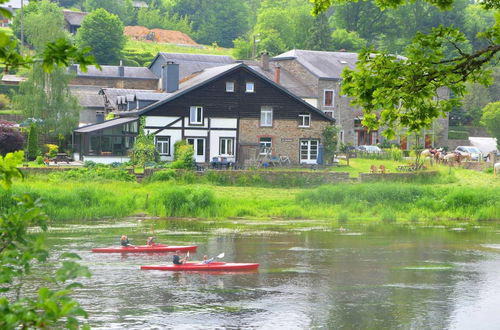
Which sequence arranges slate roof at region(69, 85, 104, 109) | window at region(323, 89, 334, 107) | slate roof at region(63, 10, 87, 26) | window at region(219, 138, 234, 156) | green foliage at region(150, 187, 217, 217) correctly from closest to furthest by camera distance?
green foliage at region(150, 187, 217, 217) < window at region(219, 138, 234, 156) < window at region(323, 89, 334, 107) < slate roof at region(69, 85, 104, 109) < slate roof at region(63, 10, 87, 26)

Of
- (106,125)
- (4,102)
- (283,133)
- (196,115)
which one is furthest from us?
(4,102)

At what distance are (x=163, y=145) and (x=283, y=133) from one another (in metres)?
8.59

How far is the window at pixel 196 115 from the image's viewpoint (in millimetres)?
49719

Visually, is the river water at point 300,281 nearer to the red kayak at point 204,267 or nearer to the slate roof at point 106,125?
the red kayak at point 204,267

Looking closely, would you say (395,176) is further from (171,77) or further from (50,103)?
(50,103)

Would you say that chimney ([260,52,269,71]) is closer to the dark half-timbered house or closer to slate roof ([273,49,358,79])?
slate roof ([273,49,358,79])

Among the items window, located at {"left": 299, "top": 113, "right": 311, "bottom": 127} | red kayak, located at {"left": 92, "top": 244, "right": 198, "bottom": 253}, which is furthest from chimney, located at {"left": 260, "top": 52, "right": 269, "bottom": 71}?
red kayak, located at {"left": 92, "top": 244, "right": 198, "bottom": 253}

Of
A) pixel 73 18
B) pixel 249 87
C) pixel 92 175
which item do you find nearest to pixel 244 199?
pixel 92 175

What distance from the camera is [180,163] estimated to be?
43688mm

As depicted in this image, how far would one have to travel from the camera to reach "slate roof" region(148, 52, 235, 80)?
69.8 m

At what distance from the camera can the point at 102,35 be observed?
90000 mm

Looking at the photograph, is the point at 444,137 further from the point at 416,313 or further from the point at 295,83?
the point at 416,313

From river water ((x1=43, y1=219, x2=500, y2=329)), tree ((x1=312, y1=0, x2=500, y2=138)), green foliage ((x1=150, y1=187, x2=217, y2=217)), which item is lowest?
river water ((x1=43, y1=219, x2=500, y2=329))

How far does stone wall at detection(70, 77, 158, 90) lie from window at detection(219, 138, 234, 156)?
25.8 m
